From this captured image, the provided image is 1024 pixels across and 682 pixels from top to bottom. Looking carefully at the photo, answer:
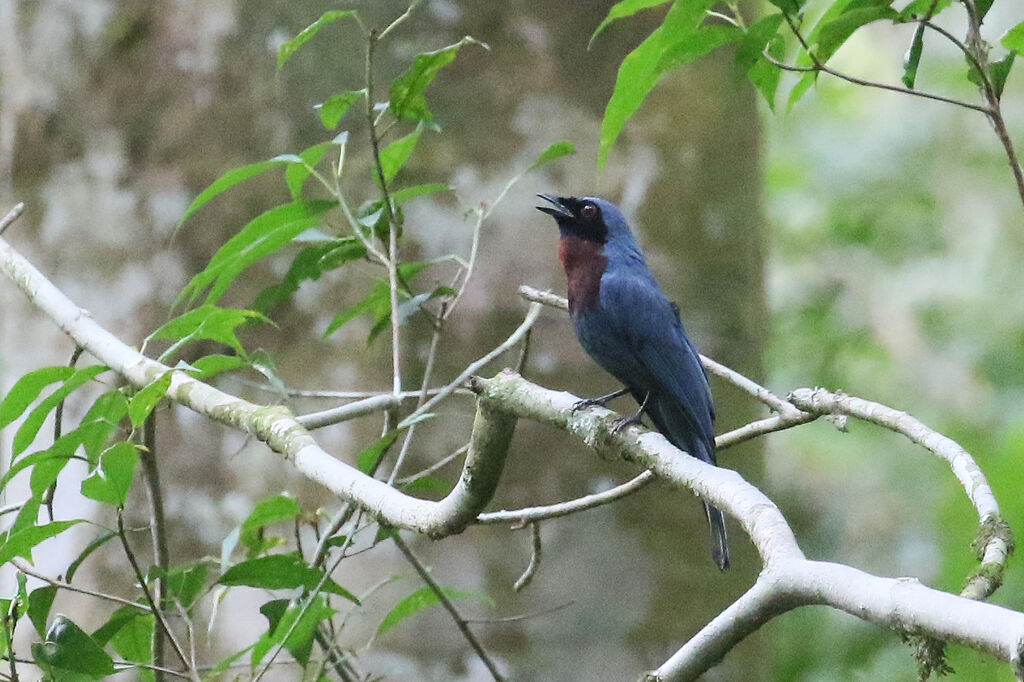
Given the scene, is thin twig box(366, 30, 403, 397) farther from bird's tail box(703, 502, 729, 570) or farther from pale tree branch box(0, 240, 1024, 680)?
bird's tail box(703, 502, 729, 570)

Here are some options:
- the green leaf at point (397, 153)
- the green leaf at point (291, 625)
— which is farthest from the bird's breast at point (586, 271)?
the green leaf at point (291, 625)

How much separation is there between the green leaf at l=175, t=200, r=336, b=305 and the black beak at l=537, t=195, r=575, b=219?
542 millimetres

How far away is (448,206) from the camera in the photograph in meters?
2.58

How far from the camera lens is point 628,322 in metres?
2.44

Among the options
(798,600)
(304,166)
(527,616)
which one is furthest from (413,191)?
(798,600)

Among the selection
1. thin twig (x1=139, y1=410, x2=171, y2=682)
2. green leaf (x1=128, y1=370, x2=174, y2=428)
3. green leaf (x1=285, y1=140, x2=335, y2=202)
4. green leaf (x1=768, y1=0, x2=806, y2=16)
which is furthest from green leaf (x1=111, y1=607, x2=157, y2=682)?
green leaf (x1=768, y1=0, x2=806, y2=16)

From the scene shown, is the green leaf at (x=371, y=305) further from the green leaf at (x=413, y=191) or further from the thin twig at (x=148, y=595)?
the thin twig at (x=148, y=595)

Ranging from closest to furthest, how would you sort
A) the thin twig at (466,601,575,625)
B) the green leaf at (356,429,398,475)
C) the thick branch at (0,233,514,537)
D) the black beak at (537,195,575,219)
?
1. the thick branch at (0,233,514,537)
2. the green leaf at (356,429,398,475)
3. the thin twig at (466,601,575,625)
4. the black beak at (537,195,575,219)

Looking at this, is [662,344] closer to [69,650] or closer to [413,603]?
[413,603]

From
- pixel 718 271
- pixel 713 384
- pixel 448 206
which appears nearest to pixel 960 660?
pixel 713 384

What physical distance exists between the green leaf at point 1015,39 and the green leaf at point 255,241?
4.26 feet

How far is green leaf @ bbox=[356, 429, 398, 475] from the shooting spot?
2.04 metres

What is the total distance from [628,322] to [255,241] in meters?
0.86

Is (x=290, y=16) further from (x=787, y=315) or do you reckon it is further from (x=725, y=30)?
(x=787, y=315)
